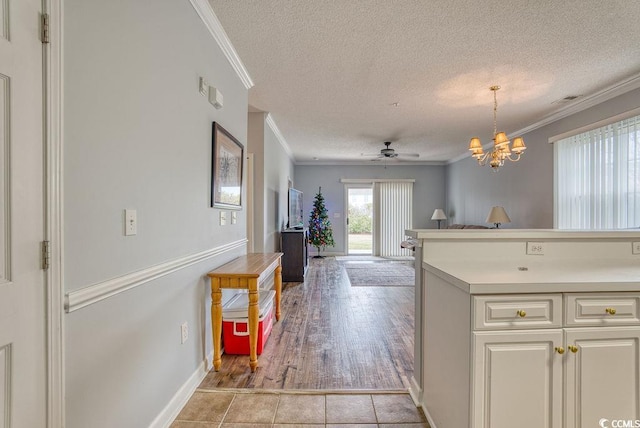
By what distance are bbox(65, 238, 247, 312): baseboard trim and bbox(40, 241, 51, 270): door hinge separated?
128 millimetres

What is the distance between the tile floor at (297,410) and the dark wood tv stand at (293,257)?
3.22 metres

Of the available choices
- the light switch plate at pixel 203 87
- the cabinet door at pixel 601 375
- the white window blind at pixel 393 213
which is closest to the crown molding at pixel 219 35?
the light switch plate at pixel 203 87

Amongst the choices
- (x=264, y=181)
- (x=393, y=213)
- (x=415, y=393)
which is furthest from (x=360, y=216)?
(x=415, y=393)

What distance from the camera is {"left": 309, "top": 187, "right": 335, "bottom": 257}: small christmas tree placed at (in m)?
7.50

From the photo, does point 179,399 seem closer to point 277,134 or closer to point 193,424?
point 193,424

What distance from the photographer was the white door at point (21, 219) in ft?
2.80

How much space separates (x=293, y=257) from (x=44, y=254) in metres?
4.32

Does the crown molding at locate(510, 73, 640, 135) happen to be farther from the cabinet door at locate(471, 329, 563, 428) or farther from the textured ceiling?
the cabinet door at locate(471, 329, 563, 428)

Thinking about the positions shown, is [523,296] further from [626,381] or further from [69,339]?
[69,339]

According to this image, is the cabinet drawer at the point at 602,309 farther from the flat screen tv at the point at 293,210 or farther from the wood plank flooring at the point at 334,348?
the flat screen tv at the point at 293,210

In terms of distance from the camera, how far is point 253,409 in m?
1.77

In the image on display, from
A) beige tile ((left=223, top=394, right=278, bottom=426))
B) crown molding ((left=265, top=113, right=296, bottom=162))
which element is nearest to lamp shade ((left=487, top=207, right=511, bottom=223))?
crown molding ((left=265, top=113, right=296, bottom=162))

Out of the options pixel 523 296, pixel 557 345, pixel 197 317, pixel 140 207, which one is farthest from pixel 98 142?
pixel 557 345

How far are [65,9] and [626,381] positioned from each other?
2.60 metres
